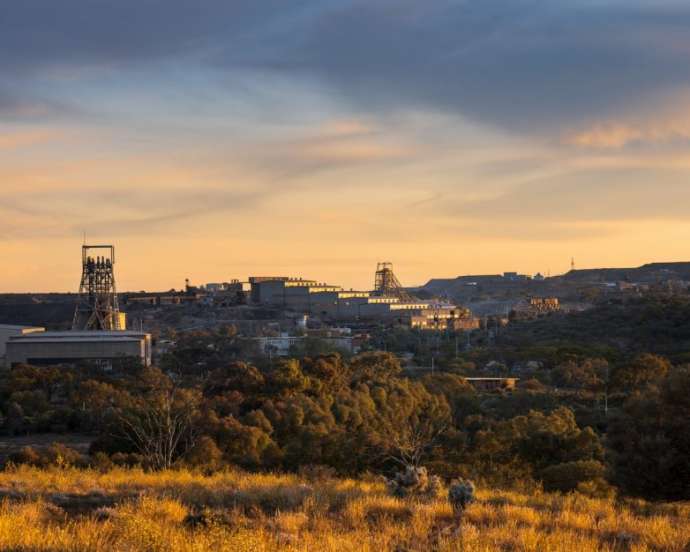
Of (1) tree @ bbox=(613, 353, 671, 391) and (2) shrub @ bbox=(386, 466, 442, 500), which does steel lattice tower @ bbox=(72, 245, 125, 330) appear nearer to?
(1) tree @ bbox=(613, 353, 671, 391)

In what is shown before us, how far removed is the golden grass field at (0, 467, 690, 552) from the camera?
878 cm

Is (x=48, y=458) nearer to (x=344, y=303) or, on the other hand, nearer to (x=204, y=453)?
(x=204, y=453)

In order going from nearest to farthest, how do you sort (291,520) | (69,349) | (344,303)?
(291,520), (69,349), (344,303)

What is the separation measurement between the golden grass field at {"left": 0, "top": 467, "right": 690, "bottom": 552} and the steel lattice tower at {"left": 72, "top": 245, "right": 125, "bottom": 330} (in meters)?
58.1

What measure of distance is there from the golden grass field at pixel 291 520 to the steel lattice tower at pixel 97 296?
58.1 metres

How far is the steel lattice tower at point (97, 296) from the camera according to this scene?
71125 mm

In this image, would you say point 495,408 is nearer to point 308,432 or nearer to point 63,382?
point 308,432

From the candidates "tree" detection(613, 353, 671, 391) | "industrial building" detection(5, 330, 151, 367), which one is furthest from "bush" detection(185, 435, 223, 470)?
"industrial building" detection(5, 330, 151, 367)

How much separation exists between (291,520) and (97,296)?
2523 inches

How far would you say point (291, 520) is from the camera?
10781 mm

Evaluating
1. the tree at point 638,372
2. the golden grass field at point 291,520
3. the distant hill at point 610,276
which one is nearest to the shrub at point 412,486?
the golden grass field at point 291,520

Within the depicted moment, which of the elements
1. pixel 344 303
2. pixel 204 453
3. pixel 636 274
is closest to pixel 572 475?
pixel 204 453

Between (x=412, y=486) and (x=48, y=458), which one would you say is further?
(x=48, y=458)

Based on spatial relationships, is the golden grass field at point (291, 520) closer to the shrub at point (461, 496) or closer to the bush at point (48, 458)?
the shrub at point (461, 496)
